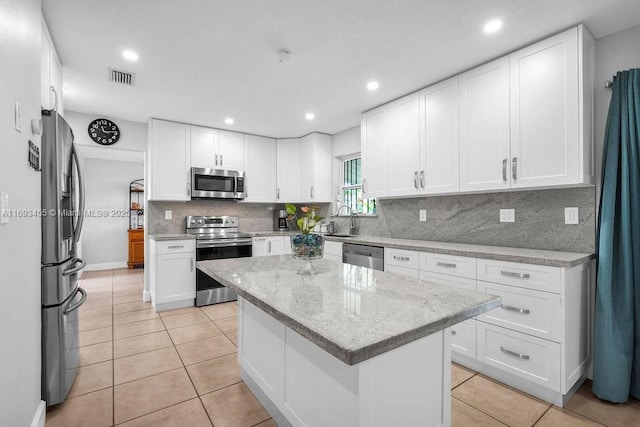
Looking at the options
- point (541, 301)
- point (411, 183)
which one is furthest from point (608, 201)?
point (411, 183)

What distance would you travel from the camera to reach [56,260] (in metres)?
1.83

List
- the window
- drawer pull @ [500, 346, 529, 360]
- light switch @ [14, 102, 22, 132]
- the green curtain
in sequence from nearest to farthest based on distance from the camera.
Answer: light switch @ [14, 102, 22, 132] → the green curtain → drawer pull @ [500, 346, 529, 360] → the window

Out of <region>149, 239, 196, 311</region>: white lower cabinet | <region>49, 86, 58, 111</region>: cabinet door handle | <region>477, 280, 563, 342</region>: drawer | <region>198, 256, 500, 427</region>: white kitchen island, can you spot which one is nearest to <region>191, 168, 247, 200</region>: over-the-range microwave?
<region>149, 239, 196, 311</region>: white lower cabinet

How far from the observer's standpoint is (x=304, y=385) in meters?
1.34

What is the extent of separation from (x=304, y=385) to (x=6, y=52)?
72.0 inches

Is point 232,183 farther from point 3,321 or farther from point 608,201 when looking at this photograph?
point 608,201

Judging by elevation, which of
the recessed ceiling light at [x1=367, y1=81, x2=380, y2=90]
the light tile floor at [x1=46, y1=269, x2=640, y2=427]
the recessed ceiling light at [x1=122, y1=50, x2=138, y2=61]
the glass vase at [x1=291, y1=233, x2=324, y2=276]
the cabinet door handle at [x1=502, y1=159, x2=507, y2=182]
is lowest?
the light tile floor at [x1=46, y1=269, x2=640, y2=427]

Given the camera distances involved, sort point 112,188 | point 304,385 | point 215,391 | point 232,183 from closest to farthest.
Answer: point 304,385 → point 215,391 → point 232,183 → point 112,188

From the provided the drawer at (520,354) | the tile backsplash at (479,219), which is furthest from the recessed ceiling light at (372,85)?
the drawer at (520,354)

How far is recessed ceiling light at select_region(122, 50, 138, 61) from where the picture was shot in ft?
7.92

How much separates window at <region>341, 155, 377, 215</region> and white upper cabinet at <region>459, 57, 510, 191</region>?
173 centimetres

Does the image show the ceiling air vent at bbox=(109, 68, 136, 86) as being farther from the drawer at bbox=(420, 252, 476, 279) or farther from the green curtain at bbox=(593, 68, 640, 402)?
the green curtain at bbox=(593, 68, 640, 402)

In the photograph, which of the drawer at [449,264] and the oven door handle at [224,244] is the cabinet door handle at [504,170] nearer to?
the drawer at [449,264]

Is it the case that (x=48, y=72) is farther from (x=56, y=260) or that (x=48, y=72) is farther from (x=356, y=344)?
(x=356, y=344)
